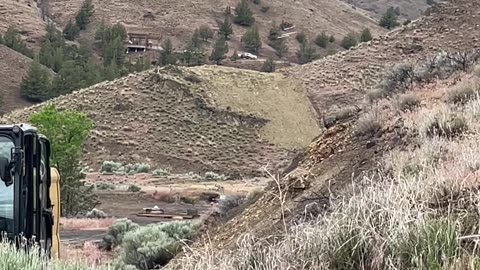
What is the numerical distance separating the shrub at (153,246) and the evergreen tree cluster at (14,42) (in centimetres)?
8434

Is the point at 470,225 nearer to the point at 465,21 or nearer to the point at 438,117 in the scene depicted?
the point at 438,117

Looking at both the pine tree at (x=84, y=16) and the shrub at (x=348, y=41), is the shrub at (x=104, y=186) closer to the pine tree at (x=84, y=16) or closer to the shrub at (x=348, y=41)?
the pine tree at (x=84, y=16)

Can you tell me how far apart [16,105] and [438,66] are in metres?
73.0

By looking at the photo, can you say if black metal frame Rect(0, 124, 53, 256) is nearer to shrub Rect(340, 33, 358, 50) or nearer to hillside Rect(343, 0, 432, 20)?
shrub Rect(340, 33, 358, 50)

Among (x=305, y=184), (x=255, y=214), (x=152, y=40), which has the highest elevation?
(x=305, y=184)

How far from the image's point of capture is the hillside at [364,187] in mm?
5770

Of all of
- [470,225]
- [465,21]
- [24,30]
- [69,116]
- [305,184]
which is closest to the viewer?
[470,225]

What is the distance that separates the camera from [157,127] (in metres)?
66.7

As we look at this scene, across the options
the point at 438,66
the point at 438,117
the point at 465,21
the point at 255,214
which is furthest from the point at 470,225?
the point at 465,21

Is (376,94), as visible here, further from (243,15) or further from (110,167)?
(243,15)

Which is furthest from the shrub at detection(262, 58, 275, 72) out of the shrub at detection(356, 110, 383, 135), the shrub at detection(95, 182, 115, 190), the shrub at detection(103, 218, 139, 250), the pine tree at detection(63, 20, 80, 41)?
the shrub at detection(356, 110, 383, 135)

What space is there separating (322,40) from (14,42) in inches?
1794

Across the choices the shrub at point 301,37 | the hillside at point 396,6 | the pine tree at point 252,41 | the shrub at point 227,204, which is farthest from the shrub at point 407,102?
the hillside at point 396,6

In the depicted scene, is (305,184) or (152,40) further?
(152,40)
